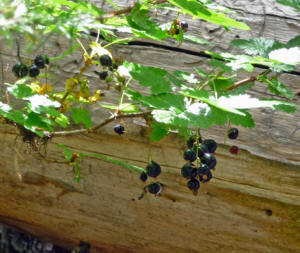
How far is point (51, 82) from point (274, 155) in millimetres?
962

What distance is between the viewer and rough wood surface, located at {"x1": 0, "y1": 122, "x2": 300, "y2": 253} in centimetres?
159

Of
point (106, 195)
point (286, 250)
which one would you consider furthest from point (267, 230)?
point (106, 195)

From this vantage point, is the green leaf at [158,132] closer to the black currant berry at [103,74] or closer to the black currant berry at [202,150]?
the black currant berry at [202,150]

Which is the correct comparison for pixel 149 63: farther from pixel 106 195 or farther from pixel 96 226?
pixel 96 226

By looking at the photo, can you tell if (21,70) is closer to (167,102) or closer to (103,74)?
(103,74)

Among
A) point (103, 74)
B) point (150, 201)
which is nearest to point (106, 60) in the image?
point (103, 74)

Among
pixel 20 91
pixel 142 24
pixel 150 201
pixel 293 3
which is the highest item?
pixel 293 3

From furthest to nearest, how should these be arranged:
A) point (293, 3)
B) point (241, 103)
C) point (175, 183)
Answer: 1. point (175, 183)
2. point (293, 3)
3. point (241, 103)

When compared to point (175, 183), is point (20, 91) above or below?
above

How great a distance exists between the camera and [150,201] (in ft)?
5.82

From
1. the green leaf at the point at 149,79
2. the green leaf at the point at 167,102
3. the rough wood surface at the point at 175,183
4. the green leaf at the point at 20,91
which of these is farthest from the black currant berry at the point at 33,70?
the green leaf at the point at 167,102

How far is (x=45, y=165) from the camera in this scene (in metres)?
1.82

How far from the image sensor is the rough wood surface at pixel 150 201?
159 centimetres

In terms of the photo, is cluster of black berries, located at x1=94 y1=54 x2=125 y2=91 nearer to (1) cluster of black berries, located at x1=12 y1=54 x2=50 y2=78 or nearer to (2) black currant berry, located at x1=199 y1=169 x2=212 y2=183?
(1) cluster of black berries, located at x1=12 y1=54 x2=50 y2=78
